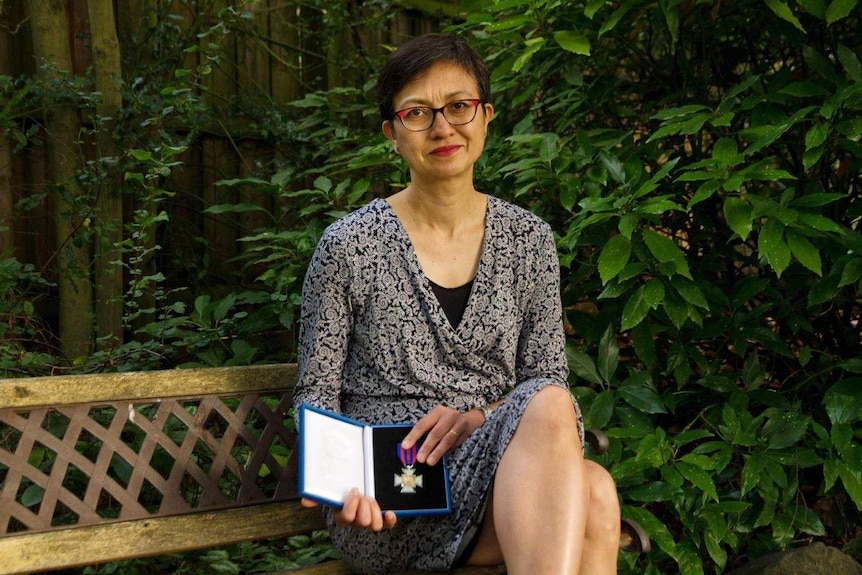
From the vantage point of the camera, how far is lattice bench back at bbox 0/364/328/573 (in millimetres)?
2271

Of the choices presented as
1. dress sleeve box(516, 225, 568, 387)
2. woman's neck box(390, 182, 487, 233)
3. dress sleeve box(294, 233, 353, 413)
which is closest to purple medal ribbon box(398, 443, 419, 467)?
dress sleeve box(294, 233, 353, 413)

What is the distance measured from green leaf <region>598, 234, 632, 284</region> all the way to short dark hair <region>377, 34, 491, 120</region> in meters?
0.57

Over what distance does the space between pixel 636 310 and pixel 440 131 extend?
82cm

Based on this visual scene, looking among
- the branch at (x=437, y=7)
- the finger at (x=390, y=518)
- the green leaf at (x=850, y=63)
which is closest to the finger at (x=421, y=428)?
the finger at (x=390, y=518)

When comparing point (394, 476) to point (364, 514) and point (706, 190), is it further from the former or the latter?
point (706, 190)

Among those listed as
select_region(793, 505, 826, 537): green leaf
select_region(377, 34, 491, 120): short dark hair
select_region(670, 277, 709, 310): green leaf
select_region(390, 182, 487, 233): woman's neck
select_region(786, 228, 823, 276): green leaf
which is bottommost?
select_region(793, 505, 826, 537): green leaf

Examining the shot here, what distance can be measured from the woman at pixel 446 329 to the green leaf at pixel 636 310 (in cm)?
24

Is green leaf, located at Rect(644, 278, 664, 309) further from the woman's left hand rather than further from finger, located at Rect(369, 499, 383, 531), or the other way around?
finger, located at Rect(369, 499, 383, 531)

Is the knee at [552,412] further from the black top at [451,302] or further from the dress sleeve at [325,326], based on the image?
the dress sleeve at [325,326]

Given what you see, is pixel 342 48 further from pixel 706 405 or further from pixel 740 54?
pixel 706 405

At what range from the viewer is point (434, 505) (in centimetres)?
223

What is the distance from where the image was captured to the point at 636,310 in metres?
2.76

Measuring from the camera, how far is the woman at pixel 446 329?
2221mm

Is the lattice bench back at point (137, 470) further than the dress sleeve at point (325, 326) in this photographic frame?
No
